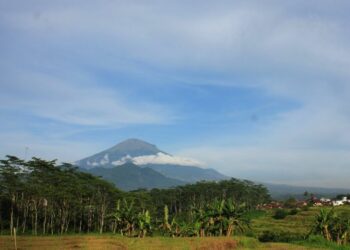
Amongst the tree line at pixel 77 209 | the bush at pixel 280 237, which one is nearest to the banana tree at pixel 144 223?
the tree line at pixel 77 209

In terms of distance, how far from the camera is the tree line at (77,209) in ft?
167

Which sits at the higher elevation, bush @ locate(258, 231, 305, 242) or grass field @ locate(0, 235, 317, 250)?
grass field @ locate(0, 235, 317, 250)

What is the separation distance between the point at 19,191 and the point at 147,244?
125ft

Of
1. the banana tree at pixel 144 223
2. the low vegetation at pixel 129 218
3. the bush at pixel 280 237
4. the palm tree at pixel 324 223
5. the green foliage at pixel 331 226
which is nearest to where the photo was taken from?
the low vegetation at pixel 129 218

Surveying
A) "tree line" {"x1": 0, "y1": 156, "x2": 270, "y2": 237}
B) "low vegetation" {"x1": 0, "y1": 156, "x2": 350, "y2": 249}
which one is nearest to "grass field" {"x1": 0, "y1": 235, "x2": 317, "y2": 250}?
"low vegetation" {"x1": 0, "y1": 156, "x2": 350, "y2": 249}

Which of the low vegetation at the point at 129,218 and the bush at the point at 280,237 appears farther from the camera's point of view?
the bush at the point at 280,237

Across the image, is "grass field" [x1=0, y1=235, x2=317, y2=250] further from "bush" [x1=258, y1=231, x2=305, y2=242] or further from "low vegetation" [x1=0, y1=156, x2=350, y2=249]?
"bush" [x1=258, y1=231, x2=305, y2=242]

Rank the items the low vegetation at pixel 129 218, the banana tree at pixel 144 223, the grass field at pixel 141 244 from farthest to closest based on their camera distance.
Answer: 1. the banana tree at pixel 144 223
2. the low vegetation at pixel 129 218
3. the grass field at pixel 141 244

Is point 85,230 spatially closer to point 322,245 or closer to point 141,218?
point 141,218

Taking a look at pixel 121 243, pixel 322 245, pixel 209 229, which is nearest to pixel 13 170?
pixel 209 229

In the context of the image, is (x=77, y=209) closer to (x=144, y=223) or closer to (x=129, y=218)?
(x=129, y=218)

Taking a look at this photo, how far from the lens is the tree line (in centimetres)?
5075

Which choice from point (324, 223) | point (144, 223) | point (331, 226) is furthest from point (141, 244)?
point (331, 226)

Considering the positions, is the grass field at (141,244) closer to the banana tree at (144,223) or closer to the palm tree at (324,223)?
the palm tree at (324,223)
